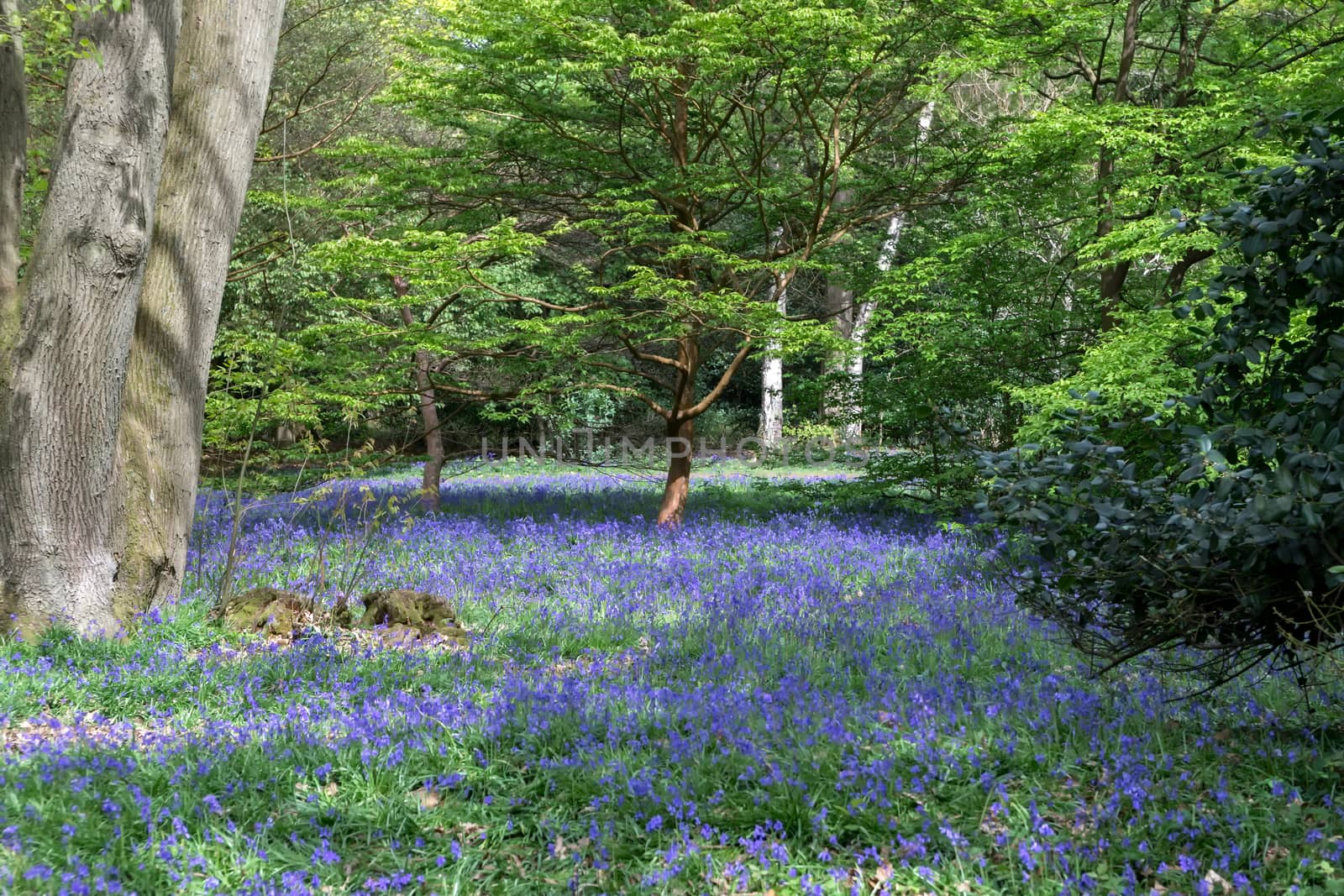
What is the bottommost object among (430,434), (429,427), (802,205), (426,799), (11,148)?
(426,799)

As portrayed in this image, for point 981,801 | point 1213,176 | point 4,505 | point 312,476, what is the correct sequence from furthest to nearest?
point 312,476
point 1213,176
point 4,505
point 981,801

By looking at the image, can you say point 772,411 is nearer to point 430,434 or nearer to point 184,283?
point 430,434

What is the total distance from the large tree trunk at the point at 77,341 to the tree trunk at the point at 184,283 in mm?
436

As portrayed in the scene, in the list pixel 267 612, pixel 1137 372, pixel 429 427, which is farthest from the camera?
pixel 429 427

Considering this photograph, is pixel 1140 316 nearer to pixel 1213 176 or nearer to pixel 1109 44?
pixel 1213 176

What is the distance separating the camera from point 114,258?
554cm

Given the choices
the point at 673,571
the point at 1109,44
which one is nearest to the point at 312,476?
the point at 673,571

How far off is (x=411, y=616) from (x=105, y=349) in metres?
2.37

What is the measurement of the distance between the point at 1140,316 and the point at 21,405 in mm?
8032

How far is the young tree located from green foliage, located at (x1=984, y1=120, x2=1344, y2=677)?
16.0 feet

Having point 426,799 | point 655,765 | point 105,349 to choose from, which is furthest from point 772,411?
point 426,799

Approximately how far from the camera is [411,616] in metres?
6.28

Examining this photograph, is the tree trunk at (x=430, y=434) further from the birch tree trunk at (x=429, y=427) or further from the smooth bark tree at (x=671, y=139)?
the smooth bark tree at (x=671, y=139)

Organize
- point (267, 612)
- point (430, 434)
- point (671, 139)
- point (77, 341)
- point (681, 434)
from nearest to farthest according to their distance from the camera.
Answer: point (77, 341), point (267, 612), point (671, 139), point (681, 434), point (430, 434)
